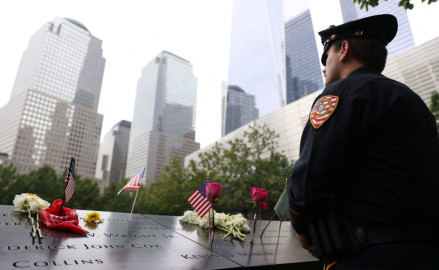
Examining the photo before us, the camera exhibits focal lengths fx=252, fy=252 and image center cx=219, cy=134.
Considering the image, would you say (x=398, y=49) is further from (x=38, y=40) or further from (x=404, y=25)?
(x=38, y=40)

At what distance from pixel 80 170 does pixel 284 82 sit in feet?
292

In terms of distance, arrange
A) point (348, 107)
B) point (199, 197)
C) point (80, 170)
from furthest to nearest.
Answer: point (80, 170) → point (199, 197) → point (348, 107)

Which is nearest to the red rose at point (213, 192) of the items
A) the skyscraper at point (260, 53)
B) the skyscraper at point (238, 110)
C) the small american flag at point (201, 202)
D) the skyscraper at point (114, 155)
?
the small american flag at point (201, 202)

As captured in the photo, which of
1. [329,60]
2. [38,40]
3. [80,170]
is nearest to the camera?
[329,60]

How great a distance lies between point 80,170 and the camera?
348ft

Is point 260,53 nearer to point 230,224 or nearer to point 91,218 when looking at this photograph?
point 230,224

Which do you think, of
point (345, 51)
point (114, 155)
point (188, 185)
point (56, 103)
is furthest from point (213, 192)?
point (114, 155)

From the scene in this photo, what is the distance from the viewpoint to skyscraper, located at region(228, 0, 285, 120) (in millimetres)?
83500

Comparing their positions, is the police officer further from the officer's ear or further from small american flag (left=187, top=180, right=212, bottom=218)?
small american flag (left=187, top=180, right=212, bottom=218)

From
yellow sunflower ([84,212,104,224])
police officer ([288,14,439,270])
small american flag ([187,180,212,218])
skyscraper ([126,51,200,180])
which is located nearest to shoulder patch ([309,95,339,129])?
police officer ([288,14,439,270])

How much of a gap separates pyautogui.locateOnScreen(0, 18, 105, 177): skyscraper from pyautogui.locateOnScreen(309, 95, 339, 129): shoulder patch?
115 meters

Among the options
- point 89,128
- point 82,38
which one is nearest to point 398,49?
point 89,128

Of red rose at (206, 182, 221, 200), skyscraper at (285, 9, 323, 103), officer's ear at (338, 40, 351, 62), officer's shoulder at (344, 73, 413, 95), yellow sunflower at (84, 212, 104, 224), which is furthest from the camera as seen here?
skyscraper at (285, 9, 323, 103)

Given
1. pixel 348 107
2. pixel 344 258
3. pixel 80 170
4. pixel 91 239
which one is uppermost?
pixel 80 170
